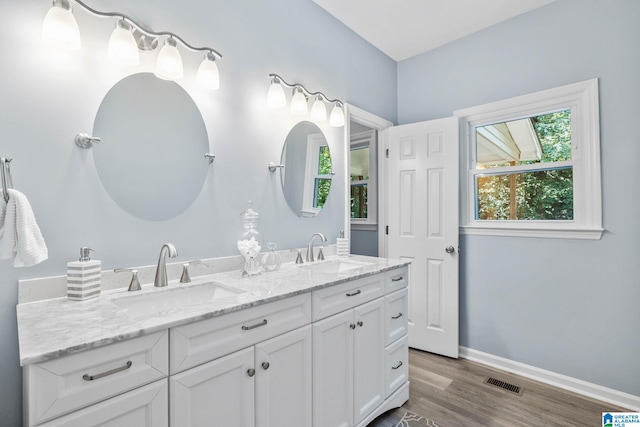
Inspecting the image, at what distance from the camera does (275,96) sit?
1.95 meters

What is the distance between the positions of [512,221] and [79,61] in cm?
301

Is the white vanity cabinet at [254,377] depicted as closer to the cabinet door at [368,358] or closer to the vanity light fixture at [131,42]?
the cabinet door at [368,358]

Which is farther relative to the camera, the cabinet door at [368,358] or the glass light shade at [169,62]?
the cabinet door at [368,358]

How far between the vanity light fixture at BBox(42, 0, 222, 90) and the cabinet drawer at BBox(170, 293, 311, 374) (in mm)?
1173

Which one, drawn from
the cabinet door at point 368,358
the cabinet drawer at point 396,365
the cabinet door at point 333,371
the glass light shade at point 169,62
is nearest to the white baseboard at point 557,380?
the cabinet drawer at point 396,365

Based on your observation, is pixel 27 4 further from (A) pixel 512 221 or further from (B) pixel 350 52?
(A) pixel 512 221

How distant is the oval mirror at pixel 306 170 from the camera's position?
214 centimetres

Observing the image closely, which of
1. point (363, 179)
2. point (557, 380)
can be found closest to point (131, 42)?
point (363, 179)

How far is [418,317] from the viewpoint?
115 inches

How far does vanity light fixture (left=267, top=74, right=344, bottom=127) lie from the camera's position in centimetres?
195

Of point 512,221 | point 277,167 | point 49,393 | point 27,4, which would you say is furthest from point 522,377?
point 27,4

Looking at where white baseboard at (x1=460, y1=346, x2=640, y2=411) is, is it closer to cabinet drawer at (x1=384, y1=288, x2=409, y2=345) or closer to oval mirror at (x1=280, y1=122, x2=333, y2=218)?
cabinet drawer at (x1=384, y1=288, x2=409, y2=345)

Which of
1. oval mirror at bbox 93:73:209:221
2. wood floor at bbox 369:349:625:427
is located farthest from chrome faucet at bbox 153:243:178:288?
wood floor at bbox 369:349:625:427

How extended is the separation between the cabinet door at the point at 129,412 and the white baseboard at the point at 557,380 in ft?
8.53
